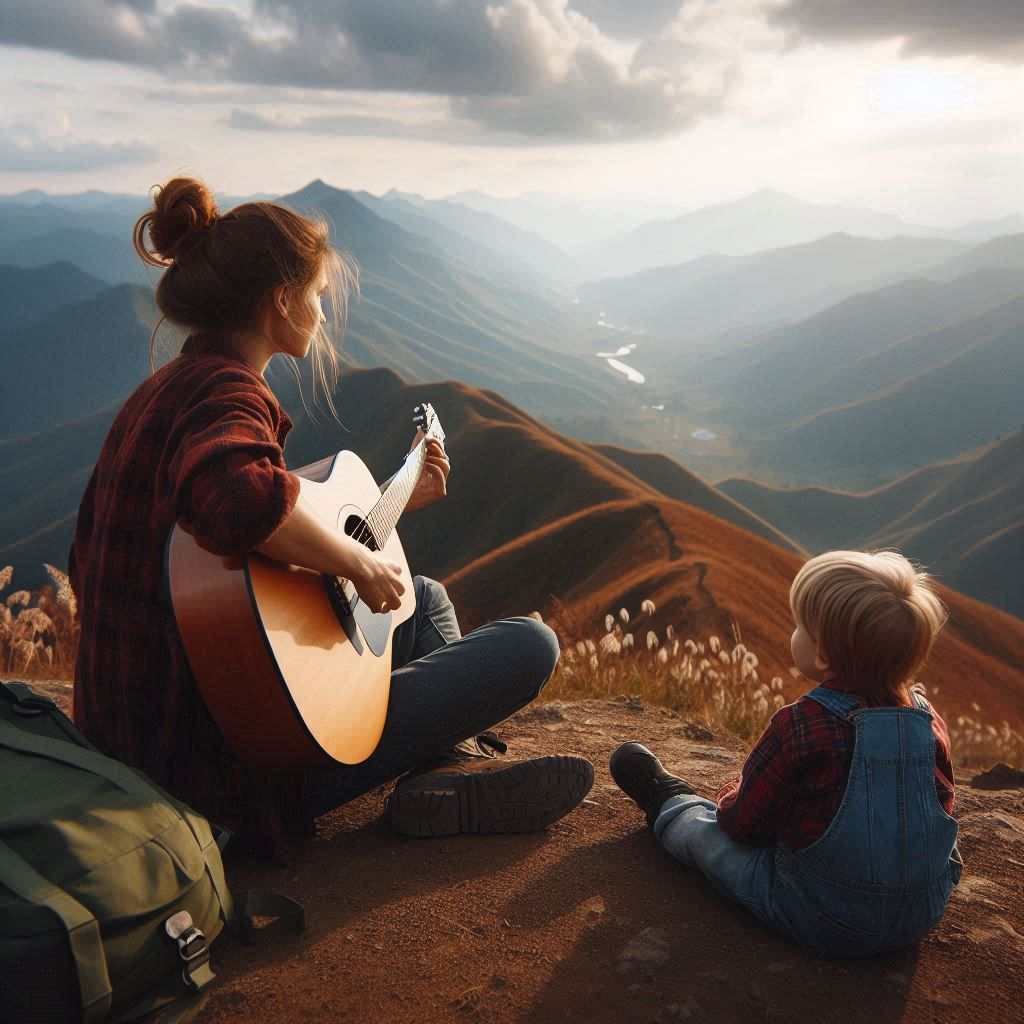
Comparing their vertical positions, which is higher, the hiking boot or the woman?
the woman

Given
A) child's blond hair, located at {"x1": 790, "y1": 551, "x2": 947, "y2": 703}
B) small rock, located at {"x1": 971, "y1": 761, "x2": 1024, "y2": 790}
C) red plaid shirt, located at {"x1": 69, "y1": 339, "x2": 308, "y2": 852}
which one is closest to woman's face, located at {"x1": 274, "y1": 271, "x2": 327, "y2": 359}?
red plaid shirt, located at {"x1": 69, "y1": 339, "x2": 308, "y2": 852}

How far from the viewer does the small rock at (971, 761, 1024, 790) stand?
5090 millimetres

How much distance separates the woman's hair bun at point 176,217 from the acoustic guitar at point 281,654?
931 mm

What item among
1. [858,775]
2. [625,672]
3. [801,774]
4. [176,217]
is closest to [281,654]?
[176,217]

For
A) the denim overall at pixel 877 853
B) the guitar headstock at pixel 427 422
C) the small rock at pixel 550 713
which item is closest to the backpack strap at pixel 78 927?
the denim overall at pixel 877 853

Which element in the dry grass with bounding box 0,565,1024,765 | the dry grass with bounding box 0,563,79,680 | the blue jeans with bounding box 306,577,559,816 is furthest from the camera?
the dry grass with bounding box 0,563,79,680

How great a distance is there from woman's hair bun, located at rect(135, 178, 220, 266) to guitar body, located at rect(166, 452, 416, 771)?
93 cm

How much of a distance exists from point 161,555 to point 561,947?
1785mm

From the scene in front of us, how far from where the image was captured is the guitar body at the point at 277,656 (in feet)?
8.08

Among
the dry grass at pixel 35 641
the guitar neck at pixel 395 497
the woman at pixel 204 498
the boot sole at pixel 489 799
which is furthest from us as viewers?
the dry grass at pixel 35 641

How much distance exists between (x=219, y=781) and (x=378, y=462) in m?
76.2

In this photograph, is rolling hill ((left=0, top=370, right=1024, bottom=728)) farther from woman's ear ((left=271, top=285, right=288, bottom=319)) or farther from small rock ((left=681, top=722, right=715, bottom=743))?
woman's ear ((left=271, top=285, right=288, bottom=319))

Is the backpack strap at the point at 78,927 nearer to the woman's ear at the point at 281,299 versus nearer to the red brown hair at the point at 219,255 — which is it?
the red brown hair at the point at 219,255

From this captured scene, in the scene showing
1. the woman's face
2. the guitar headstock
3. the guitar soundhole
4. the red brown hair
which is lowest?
the guitar soundhole
